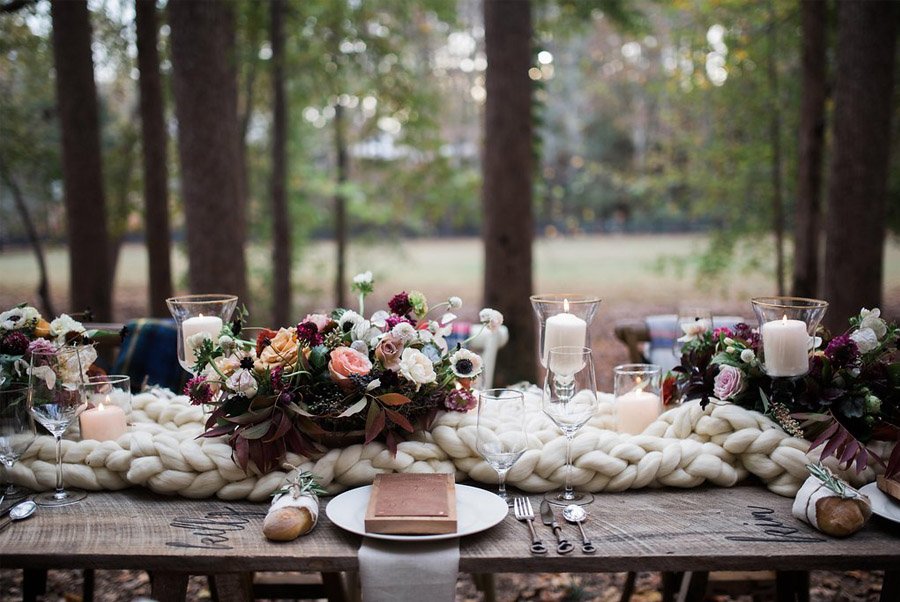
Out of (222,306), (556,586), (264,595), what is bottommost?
(556,586)

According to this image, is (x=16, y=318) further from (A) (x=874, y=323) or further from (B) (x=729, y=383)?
(A) (x=874, y=323)

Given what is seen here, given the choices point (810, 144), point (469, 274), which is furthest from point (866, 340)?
point (469, 274)

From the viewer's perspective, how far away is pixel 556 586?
2975 millimetres

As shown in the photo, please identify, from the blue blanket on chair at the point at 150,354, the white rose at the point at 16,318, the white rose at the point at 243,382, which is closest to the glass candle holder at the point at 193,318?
the white rose at the point at 243,382

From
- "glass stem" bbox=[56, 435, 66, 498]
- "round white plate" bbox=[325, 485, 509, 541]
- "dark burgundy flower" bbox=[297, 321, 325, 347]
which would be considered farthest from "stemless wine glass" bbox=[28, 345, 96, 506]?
"round white plate" bbox=[325, 485, 509, 541]

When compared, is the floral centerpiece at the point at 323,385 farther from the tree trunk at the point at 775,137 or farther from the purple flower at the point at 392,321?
the tree trunk at the point at 775,137

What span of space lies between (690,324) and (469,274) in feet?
44.4

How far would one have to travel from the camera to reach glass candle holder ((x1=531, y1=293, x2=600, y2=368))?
179 cm

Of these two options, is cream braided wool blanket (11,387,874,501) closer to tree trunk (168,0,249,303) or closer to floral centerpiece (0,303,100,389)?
floral centerpiece (0,303,100,389)

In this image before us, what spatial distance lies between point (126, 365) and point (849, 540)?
2553 mm

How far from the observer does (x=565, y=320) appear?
1805mm

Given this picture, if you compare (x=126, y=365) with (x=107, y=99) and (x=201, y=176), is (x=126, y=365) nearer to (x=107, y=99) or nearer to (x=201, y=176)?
(x=201, y=176)

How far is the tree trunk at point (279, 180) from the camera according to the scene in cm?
638

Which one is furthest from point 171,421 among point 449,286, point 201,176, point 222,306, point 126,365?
point 449,286
